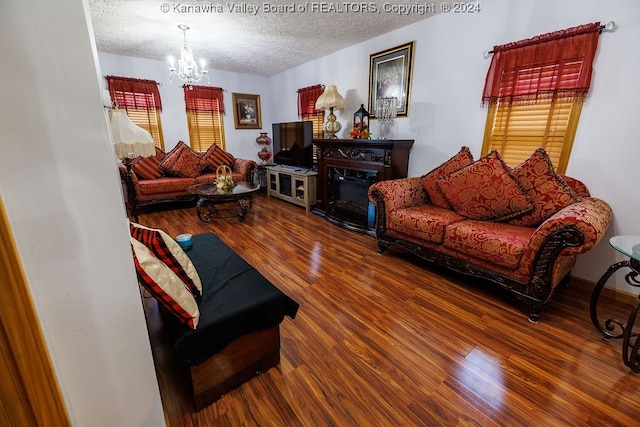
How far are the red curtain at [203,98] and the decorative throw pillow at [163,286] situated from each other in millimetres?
4755

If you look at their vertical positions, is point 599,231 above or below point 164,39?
below

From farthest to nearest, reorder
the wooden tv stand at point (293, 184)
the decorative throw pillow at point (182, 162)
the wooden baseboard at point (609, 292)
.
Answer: the decorative throw pillow at point (182, 162)
the wooden tv stand at point (293, 184)
the wooden baseboard at point (609, 292)

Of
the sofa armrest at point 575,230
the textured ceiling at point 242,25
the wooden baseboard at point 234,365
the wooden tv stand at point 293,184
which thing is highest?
the textured ceiling at point 242,25

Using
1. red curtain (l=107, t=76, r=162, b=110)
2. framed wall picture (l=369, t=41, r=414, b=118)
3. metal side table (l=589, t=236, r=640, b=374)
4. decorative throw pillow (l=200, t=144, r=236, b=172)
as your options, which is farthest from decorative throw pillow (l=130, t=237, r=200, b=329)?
red curtain (l=107, t=76, r=162, b=110)

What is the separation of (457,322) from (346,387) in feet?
3.17

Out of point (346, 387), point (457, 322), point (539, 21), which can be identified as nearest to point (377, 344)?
point (346, 387)

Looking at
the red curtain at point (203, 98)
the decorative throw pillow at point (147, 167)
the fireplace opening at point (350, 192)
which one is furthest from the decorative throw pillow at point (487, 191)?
the red curtain at point (203, 98)

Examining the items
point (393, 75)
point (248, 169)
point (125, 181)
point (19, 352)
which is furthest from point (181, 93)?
point (19, 352)

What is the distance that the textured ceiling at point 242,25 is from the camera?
2736 millimetres

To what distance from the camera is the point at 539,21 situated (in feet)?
7.61

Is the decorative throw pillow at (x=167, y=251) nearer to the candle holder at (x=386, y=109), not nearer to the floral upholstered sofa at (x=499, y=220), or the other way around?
the floral upholstered sofa at (x=499, y=220)

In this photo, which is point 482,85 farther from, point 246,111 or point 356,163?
point 246,111

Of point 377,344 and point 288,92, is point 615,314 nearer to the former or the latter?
point 377,344

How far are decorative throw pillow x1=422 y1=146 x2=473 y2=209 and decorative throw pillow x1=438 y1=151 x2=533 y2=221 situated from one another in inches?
6.6
